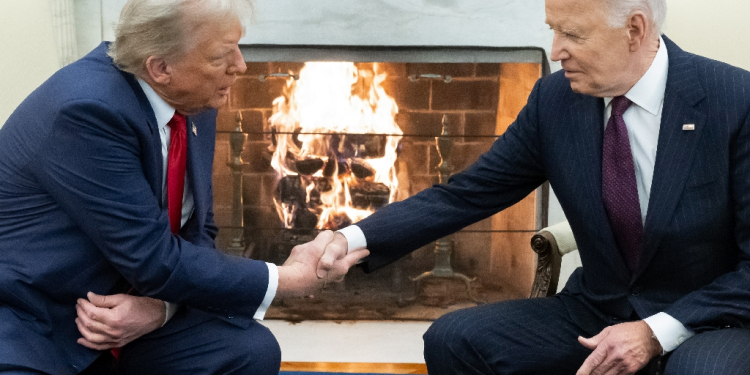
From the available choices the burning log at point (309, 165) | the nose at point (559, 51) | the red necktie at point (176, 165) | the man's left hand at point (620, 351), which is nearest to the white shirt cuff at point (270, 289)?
the red necktie at point (176, 165)

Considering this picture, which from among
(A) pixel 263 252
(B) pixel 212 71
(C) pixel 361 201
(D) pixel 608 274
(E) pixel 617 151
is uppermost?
(B) pixel 212 71

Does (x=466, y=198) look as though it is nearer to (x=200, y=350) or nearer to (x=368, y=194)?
(x=200, y=350)

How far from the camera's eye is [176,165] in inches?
73.9

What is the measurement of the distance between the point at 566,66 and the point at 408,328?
1766 mm

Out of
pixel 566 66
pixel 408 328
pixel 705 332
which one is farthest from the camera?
pixel 408 328

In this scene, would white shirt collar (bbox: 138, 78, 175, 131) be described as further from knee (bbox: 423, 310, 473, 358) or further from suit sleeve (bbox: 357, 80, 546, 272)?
knee (bbox: 423, 310, 473, 358)

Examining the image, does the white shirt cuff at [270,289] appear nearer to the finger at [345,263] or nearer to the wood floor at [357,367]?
Result: the finger at [345,263]

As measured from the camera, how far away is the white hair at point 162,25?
171cm

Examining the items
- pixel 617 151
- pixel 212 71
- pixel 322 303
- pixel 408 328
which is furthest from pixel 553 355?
pixel 322 303

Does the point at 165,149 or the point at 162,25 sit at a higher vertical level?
the point at 162,25

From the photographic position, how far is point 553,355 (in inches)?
→ 75.7

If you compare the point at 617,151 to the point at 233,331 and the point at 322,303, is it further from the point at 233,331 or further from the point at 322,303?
the point at 322,303

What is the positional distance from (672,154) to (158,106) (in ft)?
3.70

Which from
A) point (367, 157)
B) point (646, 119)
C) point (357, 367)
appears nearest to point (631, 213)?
point (646, 119)
